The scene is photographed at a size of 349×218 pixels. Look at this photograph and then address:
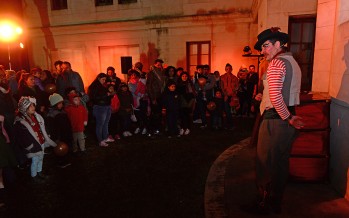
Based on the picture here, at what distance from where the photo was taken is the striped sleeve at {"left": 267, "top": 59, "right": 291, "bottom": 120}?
10.8 ft

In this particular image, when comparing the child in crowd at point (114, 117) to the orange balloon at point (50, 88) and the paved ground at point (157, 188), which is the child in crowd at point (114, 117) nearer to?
the paved ground at point (157, 188)

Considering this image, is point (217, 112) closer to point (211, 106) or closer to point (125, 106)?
point (211, 106)

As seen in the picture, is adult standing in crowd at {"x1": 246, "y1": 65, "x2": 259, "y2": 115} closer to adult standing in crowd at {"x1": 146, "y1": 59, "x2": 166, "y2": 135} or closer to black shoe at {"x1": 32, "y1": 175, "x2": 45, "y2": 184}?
adult standing in crowd at {"x1": 146, "y1": 59, "x2": 166, "y2": 135}

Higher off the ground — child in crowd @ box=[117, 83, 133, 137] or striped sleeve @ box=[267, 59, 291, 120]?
striped sleeve @ box=[267, 59, 291, 120]

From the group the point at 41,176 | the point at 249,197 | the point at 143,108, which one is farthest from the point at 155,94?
the point at 249,197

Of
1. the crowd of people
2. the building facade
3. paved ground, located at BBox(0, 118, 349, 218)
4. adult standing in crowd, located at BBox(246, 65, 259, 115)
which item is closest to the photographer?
paved ground, located at BBox(0, 118, 349, 218)

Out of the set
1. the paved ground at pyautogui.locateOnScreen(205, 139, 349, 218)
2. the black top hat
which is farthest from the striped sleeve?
the paved ground at pyautogui.locateOnScreen(205, 139, 349, 218)

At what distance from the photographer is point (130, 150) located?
713 cm

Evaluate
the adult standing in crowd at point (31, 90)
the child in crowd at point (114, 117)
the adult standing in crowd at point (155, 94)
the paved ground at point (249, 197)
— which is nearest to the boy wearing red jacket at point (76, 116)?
the adult standing in crowd at point (31, 90)

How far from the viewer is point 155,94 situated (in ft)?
28.5

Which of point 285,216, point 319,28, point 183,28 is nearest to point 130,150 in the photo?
point 285,216

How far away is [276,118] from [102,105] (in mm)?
5047

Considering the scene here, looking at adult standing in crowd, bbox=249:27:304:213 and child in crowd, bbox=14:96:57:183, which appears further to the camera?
child in crowd, bbox=14:96:57:183

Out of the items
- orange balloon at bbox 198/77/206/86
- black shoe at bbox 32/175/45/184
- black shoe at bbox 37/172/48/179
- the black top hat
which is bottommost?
black shoe at bbox 32/175/45/184
